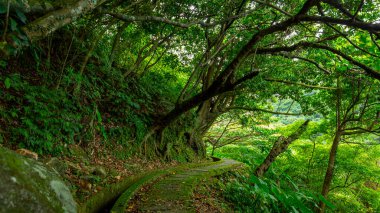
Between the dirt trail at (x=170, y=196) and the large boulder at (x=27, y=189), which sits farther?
the dirt trail at (x=170, y=196)

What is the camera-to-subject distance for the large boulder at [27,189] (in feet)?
7.12

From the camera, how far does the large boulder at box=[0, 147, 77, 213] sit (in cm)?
217

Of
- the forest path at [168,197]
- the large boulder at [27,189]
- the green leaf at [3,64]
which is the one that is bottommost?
the forest path at [168,197]

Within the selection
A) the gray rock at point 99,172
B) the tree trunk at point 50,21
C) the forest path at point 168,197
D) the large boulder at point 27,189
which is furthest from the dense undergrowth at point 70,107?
the large boulder at point 27,189

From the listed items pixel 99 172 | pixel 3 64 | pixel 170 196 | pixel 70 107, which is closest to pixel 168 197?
pixel 170 196

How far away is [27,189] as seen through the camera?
2.36m

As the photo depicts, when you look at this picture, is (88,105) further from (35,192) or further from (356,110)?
(356,110)

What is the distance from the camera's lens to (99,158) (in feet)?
21.4

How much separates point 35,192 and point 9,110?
327 centimetres

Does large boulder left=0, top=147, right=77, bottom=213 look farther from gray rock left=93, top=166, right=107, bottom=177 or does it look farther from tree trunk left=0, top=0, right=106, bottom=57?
gray rock left=93, top=166, right=107, bottom=177

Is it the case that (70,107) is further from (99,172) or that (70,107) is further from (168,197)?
(168,197)

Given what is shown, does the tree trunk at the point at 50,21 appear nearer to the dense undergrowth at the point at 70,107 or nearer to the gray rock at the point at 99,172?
the dense undergrowth at the point at 70,107

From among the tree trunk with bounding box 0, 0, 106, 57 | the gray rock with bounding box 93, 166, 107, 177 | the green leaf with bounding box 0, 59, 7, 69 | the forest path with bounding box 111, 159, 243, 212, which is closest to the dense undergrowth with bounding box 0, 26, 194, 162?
the green leaf with bounding box 0, 59, 7, 69

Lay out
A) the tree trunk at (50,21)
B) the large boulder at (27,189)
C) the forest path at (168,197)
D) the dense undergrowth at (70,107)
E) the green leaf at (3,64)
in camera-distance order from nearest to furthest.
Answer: the large boulder at (27,189) < the tree trunk at (50,21) < the forest path at (168,197) < the dense undergrowth at (70,107) < the green leaf at (3,64)
